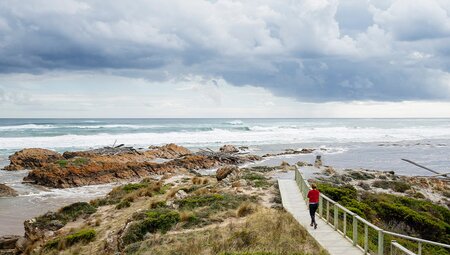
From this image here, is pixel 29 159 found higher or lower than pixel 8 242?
higher

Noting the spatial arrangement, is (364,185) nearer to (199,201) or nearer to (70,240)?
(199,201)

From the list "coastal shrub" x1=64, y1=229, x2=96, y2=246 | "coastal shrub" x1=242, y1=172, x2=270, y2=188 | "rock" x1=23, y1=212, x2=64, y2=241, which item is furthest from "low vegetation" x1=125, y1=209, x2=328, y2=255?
"coastal shrub" x1=242, y1=172, x2=270, y2=188

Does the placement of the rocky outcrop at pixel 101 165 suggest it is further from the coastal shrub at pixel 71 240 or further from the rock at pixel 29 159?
the coastal shrub at pixel 71 240

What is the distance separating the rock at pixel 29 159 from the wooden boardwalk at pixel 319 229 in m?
27.9

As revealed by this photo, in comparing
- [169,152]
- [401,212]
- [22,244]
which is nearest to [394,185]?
[401,212]

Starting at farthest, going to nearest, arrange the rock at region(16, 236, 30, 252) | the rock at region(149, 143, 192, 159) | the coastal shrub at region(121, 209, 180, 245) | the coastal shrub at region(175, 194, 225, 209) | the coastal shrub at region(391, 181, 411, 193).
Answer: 1. the rock at region(149, 143, 192, 159)
2. the coastal shrub at region(391, 181, 411, 193)
3. the coastal shrub at region(175, 194, 225, 209)
4. the rock at region(16, 236, 30, 252)
5. the coastal shrub at region(121, 209, 180, 245)

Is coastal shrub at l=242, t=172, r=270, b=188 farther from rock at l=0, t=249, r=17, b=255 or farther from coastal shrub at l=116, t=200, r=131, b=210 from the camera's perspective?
rock at l=0, t=249, r=17, b=255

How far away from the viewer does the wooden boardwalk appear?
39.5 feet

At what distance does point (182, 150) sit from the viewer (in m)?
51.5

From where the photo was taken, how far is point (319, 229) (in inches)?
560

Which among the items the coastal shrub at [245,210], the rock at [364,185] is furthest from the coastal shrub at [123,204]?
the rock at [364,185]

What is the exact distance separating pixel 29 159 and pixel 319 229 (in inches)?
1373

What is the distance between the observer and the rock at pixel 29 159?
4006 cm

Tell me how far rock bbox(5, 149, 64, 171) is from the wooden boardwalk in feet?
91.6
